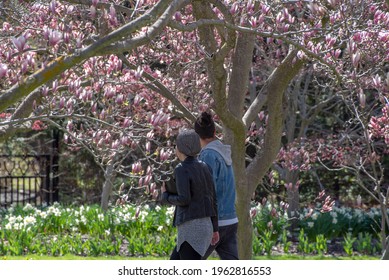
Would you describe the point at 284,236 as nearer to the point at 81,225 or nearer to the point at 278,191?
the point at 81,225

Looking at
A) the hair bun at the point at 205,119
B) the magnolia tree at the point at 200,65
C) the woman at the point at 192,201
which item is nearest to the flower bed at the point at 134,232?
the magnolia tree at the point at 200,65

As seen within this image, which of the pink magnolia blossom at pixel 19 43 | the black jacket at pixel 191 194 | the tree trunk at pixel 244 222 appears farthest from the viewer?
the tree trunk at pixel 244 222

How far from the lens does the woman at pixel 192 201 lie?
4.53 metres

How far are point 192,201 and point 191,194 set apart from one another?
0.04 m

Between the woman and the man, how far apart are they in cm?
26

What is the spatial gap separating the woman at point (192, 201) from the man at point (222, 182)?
0.26m

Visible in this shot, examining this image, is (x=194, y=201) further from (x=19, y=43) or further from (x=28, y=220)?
(x=28, y=220)

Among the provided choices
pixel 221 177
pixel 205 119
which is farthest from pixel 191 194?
pixel 205 119

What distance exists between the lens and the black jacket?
4516 millimetres

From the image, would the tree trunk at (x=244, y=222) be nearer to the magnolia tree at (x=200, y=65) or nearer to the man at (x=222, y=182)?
the magnolia tree at (x=200, y=65)

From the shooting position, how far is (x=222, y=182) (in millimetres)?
4957

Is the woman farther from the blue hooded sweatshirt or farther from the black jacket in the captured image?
the blue hooded sweatshirt

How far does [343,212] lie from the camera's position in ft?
34.3

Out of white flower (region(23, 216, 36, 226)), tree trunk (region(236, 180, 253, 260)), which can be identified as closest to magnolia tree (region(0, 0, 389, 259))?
tree trunk (region(236, 180, 253, 260))
